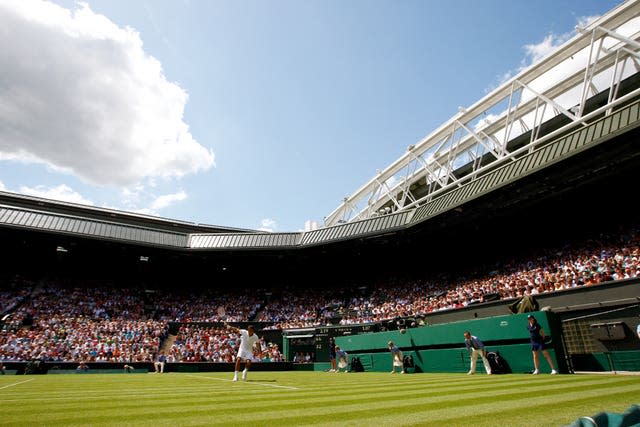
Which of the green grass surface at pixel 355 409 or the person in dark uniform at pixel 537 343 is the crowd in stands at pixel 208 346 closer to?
the person in dark uniform at pixel 537 343

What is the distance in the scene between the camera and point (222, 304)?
37656 millimetres

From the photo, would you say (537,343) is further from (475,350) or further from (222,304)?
(222,304)

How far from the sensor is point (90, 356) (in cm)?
2534

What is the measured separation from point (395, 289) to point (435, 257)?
450 centimetres

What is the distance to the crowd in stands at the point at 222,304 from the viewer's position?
64.8 ft

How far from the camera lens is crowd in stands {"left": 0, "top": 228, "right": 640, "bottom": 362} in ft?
64.8

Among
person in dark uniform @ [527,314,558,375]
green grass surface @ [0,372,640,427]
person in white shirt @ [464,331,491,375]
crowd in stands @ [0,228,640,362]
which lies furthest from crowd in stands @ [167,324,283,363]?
green grass surface @ [0,372,640,427]

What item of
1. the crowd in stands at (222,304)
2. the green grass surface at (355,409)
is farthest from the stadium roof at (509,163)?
the green grass surface at (355,409)

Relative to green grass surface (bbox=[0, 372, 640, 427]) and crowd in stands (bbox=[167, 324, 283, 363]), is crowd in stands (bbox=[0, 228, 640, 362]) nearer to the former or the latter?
crowd in stands (bbox=[167, 324, 283, 363])

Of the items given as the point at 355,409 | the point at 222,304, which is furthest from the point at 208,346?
the point at 355,409

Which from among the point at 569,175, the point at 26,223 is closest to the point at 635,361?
the point at 569,175

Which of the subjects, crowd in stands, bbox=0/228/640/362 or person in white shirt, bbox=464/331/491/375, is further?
crowd in stands, bbox=0/228/640/362

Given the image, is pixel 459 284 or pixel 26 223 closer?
pixel 459 284

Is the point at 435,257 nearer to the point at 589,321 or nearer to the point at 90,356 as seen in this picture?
the point at 589,321
